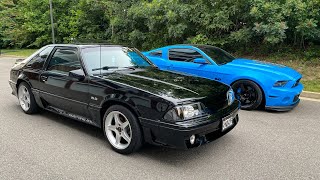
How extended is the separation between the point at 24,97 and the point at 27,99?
0.12 metres

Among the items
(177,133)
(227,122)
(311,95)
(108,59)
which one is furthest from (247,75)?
(177,133)

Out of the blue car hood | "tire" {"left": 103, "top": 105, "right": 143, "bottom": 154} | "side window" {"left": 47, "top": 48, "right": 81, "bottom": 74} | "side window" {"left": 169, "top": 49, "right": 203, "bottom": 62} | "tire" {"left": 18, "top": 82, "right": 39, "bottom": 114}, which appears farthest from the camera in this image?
"side window" {"left": 169, "top": 49, "right": 203, "bottom": 62}

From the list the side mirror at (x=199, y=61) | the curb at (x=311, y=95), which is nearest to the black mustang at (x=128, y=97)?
the side mirror at (x=199, y=61)

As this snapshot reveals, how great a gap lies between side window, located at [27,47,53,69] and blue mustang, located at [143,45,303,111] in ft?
9.61

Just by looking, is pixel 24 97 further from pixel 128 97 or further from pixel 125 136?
pixel 128 97

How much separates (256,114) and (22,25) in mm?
24465

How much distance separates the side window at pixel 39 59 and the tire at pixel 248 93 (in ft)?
12.2

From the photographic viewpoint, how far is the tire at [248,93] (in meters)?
5.64

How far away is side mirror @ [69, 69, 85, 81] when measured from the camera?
4082 mm

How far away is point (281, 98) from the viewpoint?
17.8 ft

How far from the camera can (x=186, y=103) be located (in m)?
3.27

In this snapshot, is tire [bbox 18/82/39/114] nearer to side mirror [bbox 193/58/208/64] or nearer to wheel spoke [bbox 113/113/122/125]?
wheel spoke [bbox 113/113/122/125]

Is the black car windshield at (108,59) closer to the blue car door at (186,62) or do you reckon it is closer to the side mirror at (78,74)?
the side mirror at (78,74)

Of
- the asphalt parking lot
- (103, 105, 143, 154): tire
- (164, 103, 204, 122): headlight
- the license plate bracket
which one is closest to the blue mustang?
the asphalt parking lot
